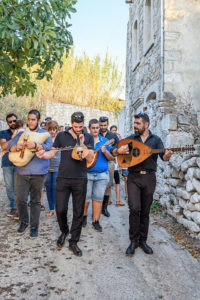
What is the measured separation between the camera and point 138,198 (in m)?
3.64

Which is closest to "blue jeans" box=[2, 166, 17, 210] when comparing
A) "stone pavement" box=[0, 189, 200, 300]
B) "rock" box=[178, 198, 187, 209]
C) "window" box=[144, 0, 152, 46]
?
"stone pavement" box=[0, 189, 200, 300]

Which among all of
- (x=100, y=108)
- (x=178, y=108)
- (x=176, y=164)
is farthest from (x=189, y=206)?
(x=100, y=108)

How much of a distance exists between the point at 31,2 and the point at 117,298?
351cm

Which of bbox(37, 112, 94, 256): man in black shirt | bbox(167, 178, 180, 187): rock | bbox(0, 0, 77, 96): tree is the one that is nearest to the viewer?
bbox(0, 0, 77, 96): tree

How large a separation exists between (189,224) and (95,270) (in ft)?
5.93

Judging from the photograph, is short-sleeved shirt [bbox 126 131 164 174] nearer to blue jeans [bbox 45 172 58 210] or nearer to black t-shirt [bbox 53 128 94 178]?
black t-shirt [bbox 53 128 94 178]

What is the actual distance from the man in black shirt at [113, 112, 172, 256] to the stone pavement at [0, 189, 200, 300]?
215 millimetres

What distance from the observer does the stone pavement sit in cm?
265

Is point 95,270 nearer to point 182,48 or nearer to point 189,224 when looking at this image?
point 189,224

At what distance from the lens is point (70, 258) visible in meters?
3.40

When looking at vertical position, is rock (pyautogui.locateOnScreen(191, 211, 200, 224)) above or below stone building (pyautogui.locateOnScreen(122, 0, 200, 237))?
below

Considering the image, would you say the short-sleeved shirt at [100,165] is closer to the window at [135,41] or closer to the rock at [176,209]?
the rock at [176,209]

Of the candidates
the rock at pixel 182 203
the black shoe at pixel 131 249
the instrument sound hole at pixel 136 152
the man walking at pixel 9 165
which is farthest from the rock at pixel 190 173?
the man walking at pixel 9 165

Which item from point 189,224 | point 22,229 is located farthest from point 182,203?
point 22,229
